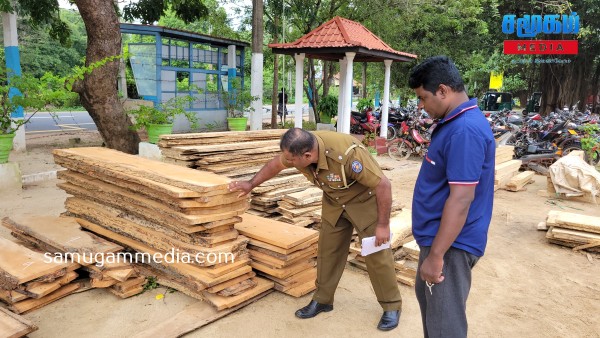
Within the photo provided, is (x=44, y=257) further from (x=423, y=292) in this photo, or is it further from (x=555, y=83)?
(x=555, y=83)

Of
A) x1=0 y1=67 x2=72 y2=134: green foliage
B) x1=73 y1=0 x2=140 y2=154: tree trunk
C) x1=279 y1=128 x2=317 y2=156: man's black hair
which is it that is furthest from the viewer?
x1=73 y1=0 x2=140 y2=154: tree trunk

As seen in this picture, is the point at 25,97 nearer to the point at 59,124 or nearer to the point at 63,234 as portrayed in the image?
the point at 63,234

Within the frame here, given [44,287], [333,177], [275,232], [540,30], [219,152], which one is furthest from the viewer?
[540,30]

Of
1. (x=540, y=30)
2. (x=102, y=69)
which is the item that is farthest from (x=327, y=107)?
(x=102, y=69)

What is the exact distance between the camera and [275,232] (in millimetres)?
3918

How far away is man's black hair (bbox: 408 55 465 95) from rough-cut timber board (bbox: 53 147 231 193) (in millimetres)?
1863

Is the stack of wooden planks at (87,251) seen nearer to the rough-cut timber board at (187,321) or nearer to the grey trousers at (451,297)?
the rough-cut timber board at (187,321)

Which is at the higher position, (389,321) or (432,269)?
(432,269)

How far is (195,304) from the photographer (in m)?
3.53

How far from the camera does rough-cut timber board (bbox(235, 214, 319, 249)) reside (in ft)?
12.1

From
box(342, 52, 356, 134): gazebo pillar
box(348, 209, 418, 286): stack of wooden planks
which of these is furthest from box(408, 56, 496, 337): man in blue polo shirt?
box(342, 52, 356, 134): gazebo pillar

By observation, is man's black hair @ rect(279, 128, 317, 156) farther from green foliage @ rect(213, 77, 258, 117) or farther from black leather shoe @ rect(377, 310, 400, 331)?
green foliage @ rect(213, 77, 258, 117)

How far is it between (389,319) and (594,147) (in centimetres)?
841

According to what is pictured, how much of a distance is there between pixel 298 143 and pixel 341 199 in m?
0.58
